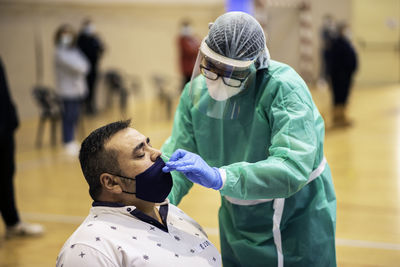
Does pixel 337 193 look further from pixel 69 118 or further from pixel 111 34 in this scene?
pixel 111 34

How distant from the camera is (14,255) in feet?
11.3

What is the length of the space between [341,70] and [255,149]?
21.1 feet

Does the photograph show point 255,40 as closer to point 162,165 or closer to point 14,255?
point 162,165

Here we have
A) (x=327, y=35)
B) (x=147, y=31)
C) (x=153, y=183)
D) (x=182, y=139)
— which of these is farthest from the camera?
(x=327, y=35)

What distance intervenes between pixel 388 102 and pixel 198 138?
8611 millimetres

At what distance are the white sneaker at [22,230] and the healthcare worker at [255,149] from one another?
216 centimetres

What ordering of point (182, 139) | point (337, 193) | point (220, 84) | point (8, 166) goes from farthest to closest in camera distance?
point (337, 193) < point (8, 166) < point (182, 139) < point (220, 84)

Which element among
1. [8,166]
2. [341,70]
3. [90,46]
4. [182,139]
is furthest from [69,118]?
[182,139]

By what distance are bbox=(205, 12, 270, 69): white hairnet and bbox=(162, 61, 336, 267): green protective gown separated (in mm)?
100

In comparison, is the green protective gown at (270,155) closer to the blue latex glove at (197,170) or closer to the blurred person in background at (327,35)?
the blue latex glove at (197,170)

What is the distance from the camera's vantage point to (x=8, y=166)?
12.0 feet

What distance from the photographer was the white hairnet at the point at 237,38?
1604 mm

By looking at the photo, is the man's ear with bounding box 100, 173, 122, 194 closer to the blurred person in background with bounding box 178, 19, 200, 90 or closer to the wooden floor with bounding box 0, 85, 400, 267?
the wooden floor with bounding box 0, 85, 400, 267

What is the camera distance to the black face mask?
1.59 meters
